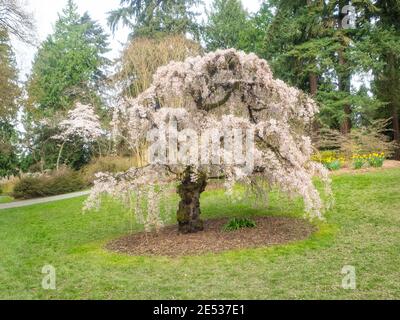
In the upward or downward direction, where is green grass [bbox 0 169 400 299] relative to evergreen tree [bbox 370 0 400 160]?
downward

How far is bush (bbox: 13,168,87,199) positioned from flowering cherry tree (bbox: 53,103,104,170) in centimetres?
465

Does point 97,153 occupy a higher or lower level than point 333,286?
higher

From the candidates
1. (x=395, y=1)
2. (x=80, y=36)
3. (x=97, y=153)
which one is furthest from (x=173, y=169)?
(x=80, y=36)

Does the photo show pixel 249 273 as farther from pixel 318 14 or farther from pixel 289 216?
pixel 318 14

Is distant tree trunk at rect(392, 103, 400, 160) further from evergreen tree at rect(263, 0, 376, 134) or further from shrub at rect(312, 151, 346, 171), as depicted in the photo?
shrub at rect(312, 151, 346, 171)

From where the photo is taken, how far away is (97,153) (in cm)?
2712

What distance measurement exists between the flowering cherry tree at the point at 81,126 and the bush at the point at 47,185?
15.3ft

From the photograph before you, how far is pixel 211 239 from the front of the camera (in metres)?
8.20

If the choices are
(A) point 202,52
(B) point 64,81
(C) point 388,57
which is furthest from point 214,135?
(B) point 64,81

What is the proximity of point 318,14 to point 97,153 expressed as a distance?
49.1ft

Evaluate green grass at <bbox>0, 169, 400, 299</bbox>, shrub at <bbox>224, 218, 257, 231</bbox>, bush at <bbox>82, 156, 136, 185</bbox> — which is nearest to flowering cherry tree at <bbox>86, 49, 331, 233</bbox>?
shrub at <bbox>224, 218, 257, 231</bbox>

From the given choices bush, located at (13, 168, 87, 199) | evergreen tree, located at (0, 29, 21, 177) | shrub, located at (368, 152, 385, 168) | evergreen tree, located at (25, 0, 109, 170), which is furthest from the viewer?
evergreen tree, located at (25, 0, 109, 170)

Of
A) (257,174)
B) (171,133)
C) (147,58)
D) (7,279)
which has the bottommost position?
(7,279)

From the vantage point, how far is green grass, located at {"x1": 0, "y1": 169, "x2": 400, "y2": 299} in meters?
5.71
